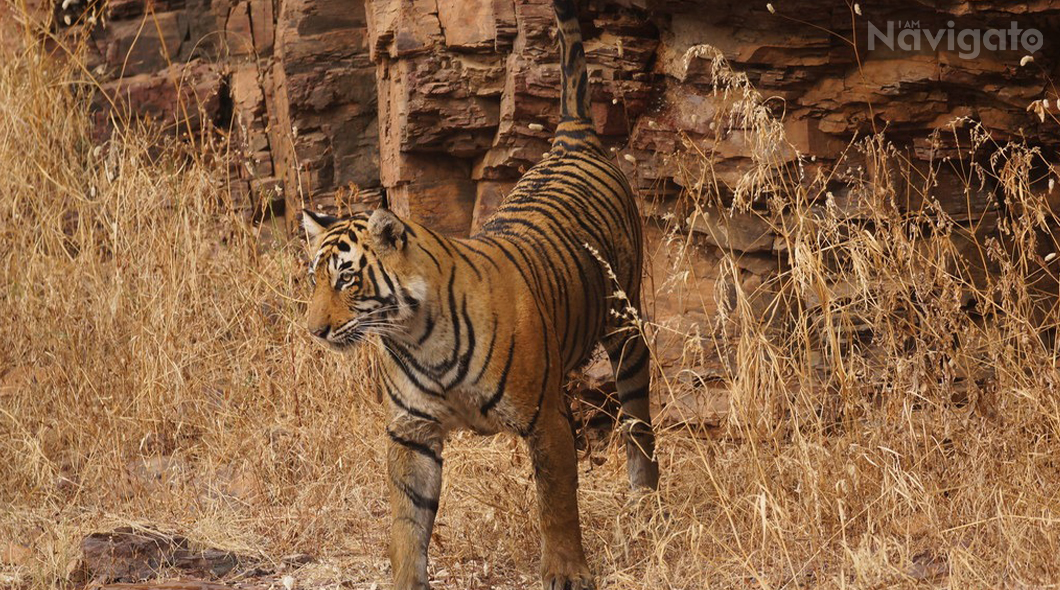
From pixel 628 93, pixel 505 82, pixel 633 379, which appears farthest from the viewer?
pixel 505 82

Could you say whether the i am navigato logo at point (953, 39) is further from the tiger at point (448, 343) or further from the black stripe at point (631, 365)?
the tiger at point (448, 343)

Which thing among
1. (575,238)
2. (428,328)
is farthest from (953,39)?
(428,328)

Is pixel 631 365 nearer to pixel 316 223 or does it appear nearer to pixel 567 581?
pixel 567 581

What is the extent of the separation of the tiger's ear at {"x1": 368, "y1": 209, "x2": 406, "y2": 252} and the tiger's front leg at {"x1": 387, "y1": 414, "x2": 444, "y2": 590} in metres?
0.59

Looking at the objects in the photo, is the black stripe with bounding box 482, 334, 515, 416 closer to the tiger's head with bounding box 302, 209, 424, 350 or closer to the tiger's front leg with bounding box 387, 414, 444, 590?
the tiger's front leg with bounding box 387, 414, 444, 590

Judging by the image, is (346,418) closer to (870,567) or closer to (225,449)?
(225,449)

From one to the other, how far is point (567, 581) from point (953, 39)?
2.78m

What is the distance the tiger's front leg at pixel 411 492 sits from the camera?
4254 millimetres

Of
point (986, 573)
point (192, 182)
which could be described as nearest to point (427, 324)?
point (986, 573)

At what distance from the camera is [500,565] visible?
15.5ft

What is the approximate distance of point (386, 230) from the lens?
160 inches


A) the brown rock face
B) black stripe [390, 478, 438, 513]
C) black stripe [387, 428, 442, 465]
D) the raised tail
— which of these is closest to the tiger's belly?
black stripe [387, 428, 442, 465]

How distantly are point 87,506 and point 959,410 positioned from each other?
3529 millimetres

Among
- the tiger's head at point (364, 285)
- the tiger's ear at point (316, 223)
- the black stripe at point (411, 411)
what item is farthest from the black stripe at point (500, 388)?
the tiger's ear at point (316, 223)
